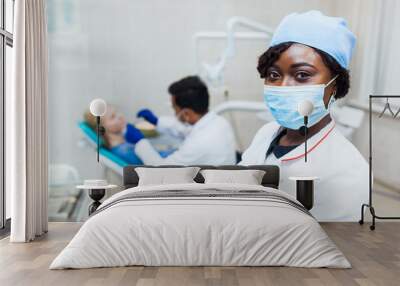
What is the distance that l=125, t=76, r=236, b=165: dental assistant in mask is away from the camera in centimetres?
730

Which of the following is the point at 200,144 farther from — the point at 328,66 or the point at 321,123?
the point at 328,66

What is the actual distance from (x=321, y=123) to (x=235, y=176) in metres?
1.37

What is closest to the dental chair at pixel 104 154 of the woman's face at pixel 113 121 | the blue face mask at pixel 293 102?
the woman's face at pixel 113 121

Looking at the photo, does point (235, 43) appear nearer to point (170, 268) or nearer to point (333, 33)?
point (333, 33)

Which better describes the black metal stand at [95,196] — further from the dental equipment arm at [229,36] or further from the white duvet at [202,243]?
the white duvet at [202,243]

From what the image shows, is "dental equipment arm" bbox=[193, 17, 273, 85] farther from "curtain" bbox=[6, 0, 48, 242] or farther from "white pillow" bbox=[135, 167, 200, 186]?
"curtain" bbox=[6, 0, 48, 242]

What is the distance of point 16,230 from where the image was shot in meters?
5.82

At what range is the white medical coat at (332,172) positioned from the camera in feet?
23.6

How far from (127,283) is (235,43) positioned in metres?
3.97

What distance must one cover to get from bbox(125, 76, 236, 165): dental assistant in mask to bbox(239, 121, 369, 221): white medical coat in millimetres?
722

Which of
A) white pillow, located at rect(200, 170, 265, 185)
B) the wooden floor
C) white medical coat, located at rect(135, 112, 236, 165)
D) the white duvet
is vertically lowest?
the wooden floor

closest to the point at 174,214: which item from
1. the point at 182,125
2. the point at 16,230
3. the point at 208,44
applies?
the point at 16,230

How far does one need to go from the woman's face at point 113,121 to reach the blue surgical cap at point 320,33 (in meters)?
2.04

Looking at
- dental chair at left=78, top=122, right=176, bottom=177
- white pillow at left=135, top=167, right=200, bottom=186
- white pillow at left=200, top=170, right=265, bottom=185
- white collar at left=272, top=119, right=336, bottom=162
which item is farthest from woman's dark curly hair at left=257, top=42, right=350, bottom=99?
dental chair at left=78, top=122, right=176, bottom=177
